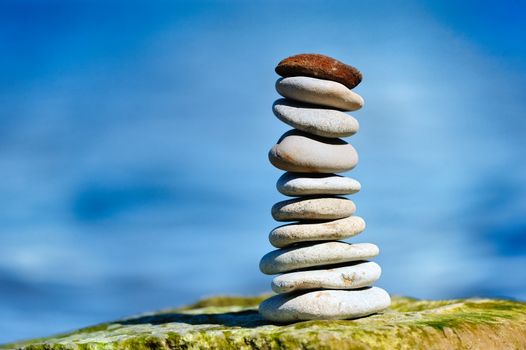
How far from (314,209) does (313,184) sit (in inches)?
18.0

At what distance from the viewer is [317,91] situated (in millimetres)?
11117

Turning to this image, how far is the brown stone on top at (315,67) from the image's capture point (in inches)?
445

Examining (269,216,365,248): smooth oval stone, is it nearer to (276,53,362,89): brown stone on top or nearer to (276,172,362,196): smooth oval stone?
(276,172,362,196): smooth oval stone

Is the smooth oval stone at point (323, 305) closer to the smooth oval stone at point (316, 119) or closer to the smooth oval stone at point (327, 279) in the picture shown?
the smooth oval stone at point (327, 279)

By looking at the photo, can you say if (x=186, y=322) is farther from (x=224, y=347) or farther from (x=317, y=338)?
(x=317, y=338)

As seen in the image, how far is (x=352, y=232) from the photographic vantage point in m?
11.1

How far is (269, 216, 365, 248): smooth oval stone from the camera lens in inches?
423

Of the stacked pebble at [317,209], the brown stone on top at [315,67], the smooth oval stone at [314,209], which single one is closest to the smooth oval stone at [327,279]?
the stacked pebble at [317,209]

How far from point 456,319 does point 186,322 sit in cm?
525

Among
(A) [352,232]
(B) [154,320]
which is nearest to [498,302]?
(A) [352,232]

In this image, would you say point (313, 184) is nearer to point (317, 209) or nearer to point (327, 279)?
point (317, 209)

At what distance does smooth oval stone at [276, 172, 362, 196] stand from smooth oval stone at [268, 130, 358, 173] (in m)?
0.16

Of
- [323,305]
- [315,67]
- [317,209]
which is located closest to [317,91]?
[315,67]

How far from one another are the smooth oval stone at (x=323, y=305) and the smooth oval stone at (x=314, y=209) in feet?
4.48
